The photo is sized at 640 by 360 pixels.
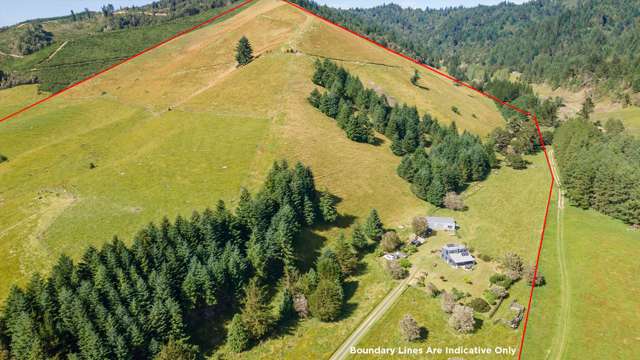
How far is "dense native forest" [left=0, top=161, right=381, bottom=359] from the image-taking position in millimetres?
58688

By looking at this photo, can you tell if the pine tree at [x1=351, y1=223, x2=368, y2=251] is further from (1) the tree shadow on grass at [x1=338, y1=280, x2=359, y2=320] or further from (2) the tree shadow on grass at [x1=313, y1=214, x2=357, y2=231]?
(1) the tree shadow on grass at [x1=338, y1=280, x2=359, y2=320]

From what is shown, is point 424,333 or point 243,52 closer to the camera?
point 424,333

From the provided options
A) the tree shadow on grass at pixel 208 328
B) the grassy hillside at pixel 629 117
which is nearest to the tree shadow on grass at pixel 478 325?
the tree shadow on grass at pixel 208 328

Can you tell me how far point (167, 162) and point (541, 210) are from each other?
338 ft

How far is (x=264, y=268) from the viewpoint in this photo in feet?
252

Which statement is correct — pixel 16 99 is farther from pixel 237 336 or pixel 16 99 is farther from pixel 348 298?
pixel 348 298

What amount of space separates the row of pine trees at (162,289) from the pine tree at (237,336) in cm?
17

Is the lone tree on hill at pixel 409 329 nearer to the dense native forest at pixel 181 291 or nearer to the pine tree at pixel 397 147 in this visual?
the dense native forest at pixel 181 291

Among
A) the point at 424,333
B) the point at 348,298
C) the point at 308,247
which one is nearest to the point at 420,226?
the point at 308,247

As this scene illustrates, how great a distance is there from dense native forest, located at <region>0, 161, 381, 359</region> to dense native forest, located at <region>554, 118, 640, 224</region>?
7052 cm

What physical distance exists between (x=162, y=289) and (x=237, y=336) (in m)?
14.4

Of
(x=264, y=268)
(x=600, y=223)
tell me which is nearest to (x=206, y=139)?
(x=264, y=268)

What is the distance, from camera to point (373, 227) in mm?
90750

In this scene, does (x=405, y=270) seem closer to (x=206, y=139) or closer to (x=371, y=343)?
(x=371, y=343)
